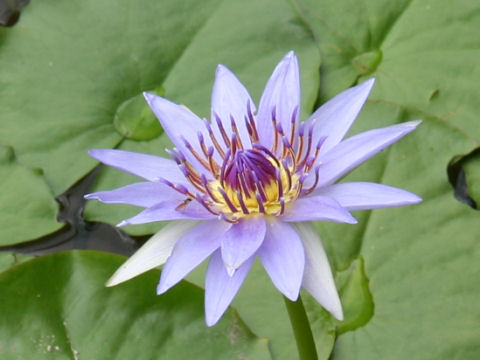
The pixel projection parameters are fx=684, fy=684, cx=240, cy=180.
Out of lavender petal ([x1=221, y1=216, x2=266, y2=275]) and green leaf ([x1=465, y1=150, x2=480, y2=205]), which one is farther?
green leaf ([x1=465, y1=150, x2=480, y2=205])

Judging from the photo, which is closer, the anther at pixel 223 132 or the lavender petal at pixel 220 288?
the lavender petal at pixel 220 288

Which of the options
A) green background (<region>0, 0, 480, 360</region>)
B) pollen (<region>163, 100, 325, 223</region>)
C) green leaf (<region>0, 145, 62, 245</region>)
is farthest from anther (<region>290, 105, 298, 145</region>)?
green leaf (<region>0, 145, 62, 245</region>)

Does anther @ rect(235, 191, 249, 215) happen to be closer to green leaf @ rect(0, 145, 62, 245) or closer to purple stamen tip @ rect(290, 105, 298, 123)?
purple stamen tip @ rect(290, 105, 298, 123)

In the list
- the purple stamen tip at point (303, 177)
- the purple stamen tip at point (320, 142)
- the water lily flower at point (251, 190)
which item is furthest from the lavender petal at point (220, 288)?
the purple stamen tip at point (320, 142)

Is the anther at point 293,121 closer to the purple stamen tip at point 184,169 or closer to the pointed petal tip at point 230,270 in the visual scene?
the purple stamen tip at point 184,169

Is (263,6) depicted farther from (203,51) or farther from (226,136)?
(226,136)

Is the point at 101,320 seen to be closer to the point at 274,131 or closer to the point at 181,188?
the point at 181,188
